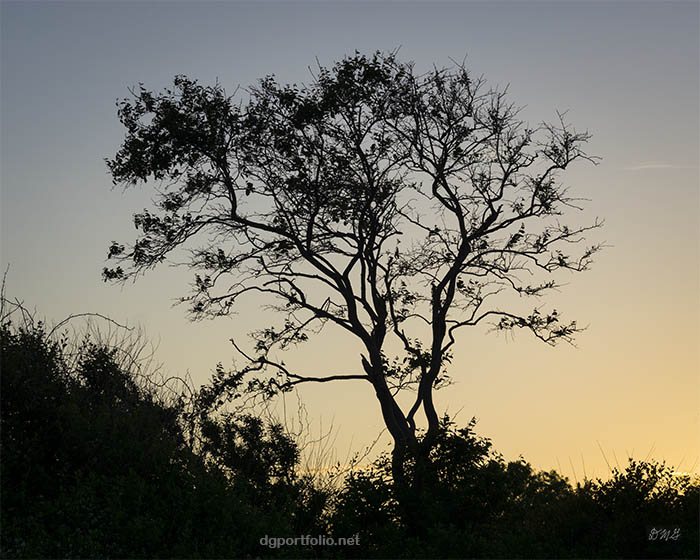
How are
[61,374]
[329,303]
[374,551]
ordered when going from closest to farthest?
[374,551], [61,374], [329,303]

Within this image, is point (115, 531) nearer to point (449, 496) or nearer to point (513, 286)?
point (449, 496)

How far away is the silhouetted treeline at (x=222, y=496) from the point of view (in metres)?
13.0

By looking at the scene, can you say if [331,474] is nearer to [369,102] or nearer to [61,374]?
[61,374]

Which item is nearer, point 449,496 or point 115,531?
point 115,531

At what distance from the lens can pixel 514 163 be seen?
2102 cm

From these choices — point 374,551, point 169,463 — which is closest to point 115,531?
point 169,463

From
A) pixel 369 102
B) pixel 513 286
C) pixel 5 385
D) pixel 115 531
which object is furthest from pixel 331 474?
pixel 369 102

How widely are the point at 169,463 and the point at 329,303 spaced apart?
7.14 metres

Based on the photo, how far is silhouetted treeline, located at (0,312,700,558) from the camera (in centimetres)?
1299

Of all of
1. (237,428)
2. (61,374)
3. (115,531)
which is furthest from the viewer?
(237,428)

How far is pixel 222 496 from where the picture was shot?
13.9 m

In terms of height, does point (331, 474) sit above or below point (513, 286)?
below

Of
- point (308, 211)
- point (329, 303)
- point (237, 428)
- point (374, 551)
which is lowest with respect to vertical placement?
point (374, 551)

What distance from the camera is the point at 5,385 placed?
1428 cm
